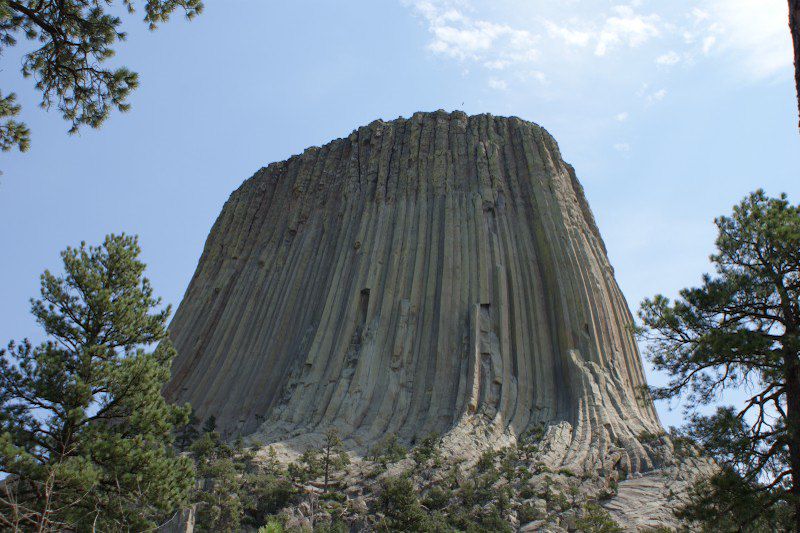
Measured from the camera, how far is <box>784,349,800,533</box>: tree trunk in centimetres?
1197

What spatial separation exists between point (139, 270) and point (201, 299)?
98.9 ft

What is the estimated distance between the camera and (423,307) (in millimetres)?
36750

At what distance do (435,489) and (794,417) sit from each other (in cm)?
1498

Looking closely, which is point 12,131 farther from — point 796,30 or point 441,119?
point 441,119

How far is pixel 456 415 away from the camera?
101 ft

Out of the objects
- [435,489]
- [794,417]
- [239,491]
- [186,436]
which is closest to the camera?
[794,417]

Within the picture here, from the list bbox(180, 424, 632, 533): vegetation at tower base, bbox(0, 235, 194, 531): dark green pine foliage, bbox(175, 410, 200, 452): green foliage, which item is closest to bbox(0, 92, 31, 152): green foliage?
bbox(0, 235, 194, 531): dark green pine foliage

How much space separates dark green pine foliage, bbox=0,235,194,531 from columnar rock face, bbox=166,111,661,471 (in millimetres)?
14261

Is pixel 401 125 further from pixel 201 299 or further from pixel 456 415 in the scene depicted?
pixel 456 415

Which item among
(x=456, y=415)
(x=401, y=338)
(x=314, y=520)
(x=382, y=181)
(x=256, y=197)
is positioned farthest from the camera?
(x=256, y=197)

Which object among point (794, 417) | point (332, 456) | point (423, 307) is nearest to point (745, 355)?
point (794, 417)

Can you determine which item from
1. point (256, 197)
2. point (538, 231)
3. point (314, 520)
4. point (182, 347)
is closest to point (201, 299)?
point (182, 347)

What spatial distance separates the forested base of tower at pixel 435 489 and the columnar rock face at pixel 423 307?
3.94 ft

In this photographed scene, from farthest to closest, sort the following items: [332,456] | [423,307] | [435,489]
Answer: [423,307], [332,456], [435,489]
